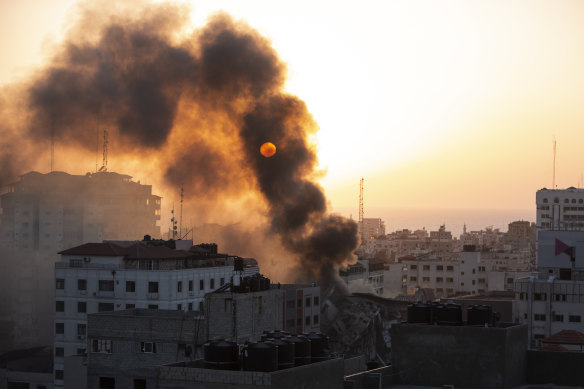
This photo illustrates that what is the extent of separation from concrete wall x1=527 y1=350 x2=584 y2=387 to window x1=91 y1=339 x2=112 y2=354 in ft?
83.5

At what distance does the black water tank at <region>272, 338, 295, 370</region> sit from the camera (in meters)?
29.4

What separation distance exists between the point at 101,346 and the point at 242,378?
1130 inches

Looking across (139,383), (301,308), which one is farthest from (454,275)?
(139,383)

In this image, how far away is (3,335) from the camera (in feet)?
398

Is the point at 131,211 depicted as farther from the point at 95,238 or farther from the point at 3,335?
the point at 3,335

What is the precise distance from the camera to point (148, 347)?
54.0 meters

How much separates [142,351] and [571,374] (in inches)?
996

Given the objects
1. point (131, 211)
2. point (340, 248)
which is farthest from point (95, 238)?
point (340, 248)

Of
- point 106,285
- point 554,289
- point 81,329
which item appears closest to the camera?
point 81,329

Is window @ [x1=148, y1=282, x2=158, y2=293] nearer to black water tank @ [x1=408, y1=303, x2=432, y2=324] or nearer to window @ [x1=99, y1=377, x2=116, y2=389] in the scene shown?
window @ [x1=99, y1=377, x2=116, y2=389]

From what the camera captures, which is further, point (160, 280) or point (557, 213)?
point (557, 213)

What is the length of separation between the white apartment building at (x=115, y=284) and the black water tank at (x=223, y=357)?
5558 centimetres

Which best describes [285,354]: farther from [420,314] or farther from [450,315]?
[450,315]

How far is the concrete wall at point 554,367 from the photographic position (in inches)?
1352
